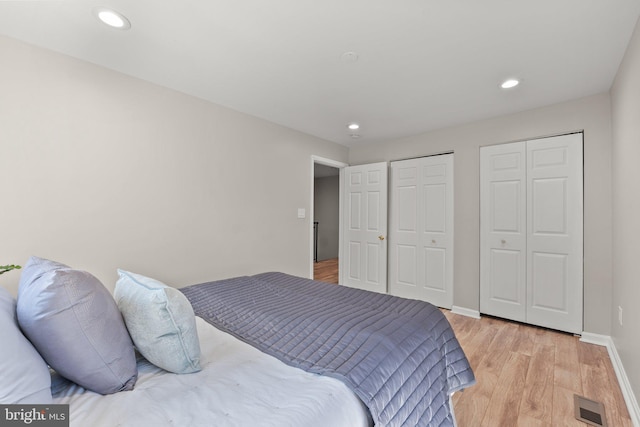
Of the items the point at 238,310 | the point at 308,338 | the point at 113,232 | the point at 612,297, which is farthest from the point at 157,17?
the point at 612,297

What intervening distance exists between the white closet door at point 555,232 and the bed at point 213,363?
7.30 feet

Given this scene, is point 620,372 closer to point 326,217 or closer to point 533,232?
point 533,232

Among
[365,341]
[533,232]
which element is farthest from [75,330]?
[533,232]

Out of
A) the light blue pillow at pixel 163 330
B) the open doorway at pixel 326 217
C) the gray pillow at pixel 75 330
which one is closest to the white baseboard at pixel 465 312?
the light blue pillow at pixel 163 330

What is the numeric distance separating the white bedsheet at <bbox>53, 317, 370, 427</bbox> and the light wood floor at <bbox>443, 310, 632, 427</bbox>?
1.27 metres

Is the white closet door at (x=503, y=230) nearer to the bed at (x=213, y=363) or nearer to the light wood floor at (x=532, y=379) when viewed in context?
the light wood floor at (x=532, y=379)

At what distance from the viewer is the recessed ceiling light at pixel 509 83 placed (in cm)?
238

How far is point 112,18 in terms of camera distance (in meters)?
1.65

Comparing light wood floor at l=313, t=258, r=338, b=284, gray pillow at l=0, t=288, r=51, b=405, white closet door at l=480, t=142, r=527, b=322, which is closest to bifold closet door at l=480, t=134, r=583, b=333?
white closet door at l=480, t=142, r=527, b=322

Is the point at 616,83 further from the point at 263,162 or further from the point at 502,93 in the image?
the point at 263,162

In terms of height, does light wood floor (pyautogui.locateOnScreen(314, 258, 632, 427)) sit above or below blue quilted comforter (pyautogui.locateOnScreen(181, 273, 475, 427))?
below

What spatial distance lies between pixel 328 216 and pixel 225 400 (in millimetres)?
7162

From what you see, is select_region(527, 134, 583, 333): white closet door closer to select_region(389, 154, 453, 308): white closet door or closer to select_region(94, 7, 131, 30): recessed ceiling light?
select_region(389, 154, 453, 308): white closet door

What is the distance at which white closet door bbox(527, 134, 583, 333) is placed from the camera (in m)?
2.79
